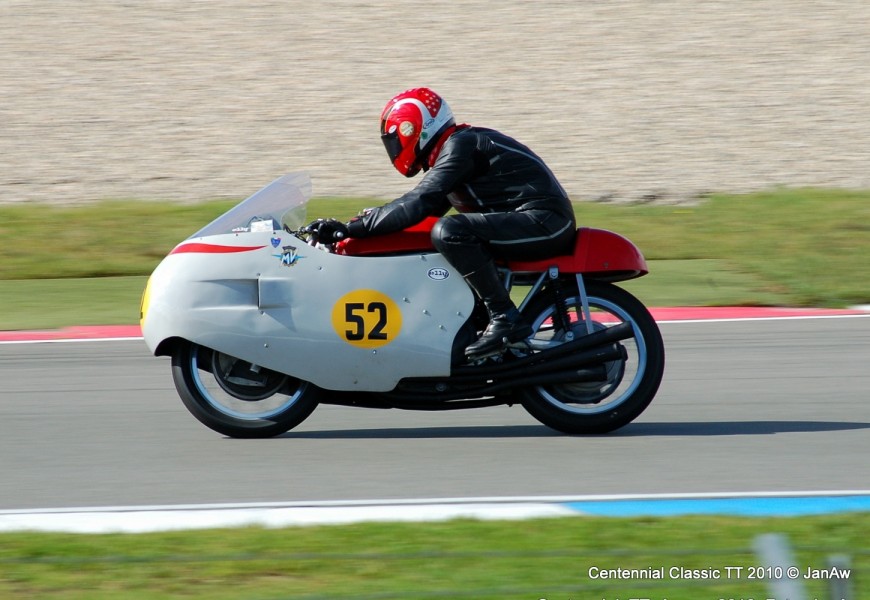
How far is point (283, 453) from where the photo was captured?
6.48m

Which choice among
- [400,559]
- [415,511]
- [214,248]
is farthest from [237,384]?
[400,559]

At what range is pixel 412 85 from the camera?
2089cm

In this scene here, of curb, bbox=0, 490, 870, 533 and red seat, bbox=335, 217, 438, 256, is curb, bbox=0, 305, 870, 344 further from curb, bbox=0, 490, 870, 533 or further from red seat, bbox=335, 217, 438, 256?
curb, bbox=0, 490, 870, 533

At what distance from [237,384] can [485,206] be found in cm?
151

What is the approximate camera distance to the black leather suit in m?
6.48

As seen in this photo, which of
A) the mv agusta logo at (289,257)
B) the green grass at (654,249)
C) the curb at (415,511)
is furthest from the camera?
the green grass at (654,249)

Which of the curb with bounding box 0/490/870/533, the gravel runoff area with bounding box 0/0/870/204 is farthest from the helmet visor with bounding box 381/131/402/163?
the gravel runoff area with bounding box 0/0/870/204

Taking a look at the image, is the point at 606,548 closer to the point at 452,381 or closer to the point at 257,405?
the point at 452,381

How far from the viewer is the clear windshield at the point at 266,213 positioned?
22.0 feet

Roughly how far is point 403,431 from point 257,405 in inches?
30.7

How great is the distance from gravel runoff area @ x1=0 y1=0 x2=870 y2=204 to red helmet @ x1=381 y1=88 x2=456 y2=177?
975cm

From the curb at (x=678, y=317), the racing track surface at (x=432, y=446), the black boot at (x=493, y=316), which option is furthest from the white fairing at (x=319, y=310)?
the curb at (x=678, y=317)

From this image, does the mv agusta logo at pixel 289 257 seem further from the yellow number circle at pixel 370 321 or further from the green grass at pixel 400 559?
the green grass at pixel 400 559

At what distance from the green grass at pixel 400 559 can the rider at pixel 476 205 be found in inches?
66.1
